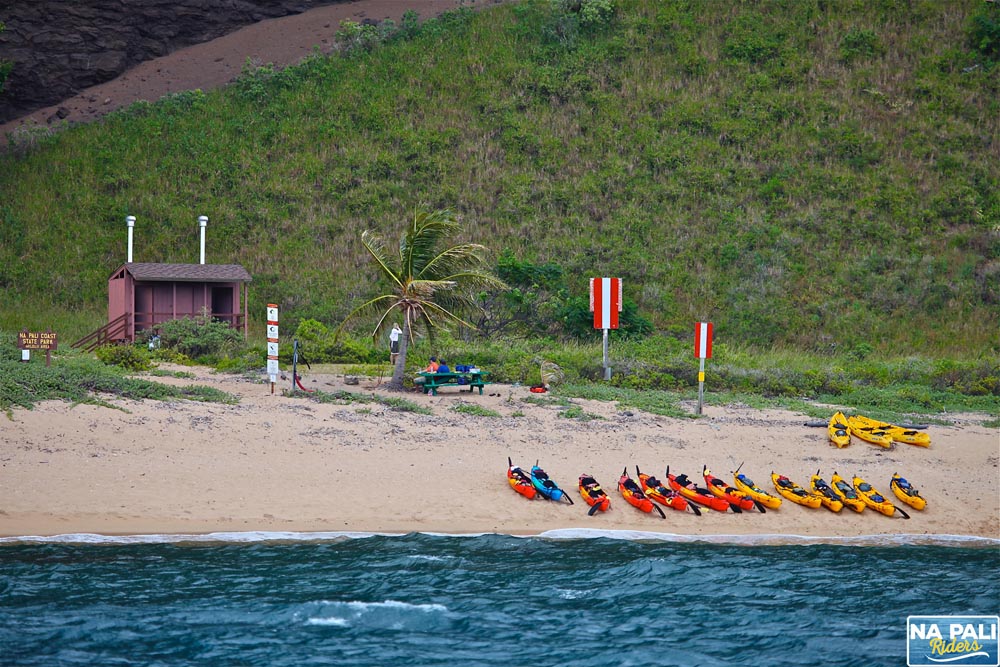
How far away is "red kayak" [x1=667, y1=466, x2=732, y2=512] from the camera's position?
13.4 meters

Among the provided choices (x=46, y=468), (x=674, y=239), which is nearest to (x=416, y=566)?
(x=46, y=468)

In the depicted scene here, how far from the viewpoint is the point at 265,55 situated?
51.5 meters

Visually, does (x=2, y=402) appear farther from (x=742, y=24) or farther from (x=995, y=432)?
(x=742, y=24)

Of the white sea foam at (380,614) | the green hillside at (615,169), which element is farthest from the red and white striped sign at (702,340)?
the green hillside at (615,169)

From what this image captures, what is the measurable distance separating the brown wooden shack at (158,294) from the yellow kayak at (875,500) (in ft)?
60.4

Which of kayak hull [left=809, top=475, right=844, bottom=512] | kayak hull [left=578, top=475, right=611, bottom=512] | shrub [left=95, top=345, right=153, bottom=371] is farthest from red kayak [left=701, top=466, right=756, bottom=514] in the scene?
shrub [left=95, top=345, right=153, bottom=371]

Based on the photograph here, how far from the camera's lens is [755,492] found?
1366cm

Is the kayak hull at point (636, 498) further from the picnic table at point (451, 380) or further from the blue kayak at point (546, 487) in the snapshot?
the picnic table at point (451, 380)

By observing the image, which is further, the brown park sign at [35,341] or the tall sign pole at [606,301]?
the tall sign pole at [606,301]

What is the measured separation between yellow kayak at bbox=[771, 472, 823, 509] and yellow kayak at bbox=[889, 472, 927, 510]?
4.20 ft

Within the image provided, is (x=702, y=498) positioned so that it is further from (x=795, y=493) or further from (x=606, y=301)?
(x=606, y=301)

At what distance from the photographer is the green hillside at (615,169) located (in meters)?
34.7

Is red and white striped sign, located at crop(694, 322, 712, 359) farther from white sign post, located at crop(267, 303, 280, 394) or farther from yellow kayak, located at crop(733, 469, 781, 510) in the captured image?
white sign post, located at crop(267, 303, 280, 394)
